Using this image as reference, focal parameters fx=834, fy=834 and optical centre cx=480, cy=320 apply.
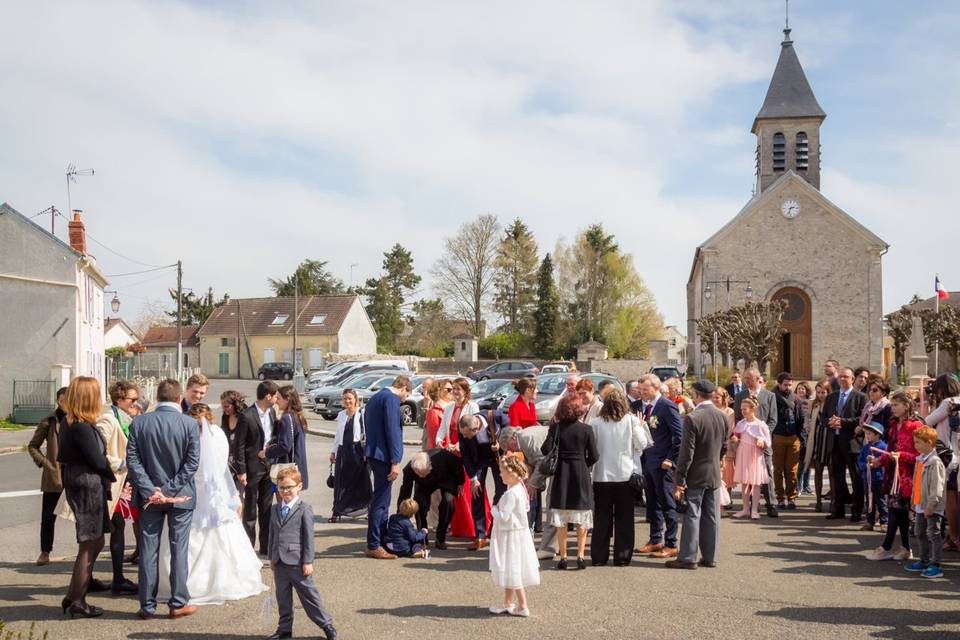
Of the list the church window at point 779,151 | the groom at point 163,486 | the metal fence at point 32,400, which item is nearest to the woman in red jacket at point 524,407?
the groom at point 163,486

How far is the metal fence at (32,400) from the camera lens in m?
26.4

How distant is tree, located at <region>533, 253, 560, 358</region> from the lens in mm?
62875

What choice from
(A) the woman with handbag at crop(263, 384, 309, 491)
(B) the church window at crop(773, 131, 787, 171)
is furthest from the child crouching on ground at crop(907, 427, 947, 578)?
(B) the church window at crop(773, 131, 787, 171)

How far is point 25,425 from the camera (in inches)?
1029

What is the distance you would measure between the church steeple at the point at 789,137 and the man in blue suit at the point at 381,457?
46462mm

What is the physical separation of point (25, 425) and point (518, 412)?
22295 mm

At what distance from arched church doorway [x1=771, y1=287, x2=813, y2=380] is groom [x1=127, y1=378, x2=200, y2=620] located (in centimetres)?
4216

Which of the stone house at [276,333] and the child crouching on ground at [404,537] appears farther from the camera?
the stone house at [276,333]

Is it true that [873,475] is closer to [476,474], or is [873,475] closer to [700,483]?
[700,483]

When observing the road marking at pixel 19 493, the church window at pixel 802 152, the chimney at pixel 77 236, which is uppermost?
the church window at pixel 802 152

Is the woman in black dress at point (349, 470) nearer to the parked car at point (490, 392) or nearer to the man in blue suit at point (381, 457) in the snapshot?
the man in blue suit at point (381, 457)

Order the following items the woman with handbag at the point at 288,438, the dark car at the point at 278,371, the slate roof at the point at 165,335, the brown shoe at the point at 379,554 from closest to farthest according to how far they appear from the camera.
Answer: the brown shoe at the point at 379,554
the woman with handbag at the point at 288,438
the dark car at the point at 278,371
the slate roof at the point at 165,335

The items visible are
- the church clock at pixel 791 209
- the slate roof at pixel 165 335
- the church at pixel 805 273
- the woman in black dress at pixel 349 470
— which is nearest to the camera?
the woman in black dress at pixel 349 470

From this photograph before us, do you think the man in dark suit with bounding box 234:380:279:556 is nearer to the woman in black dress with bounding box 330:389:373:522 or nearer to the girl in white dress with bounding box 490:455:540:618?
the woman in black dress with bounding box 330:389:373:522
